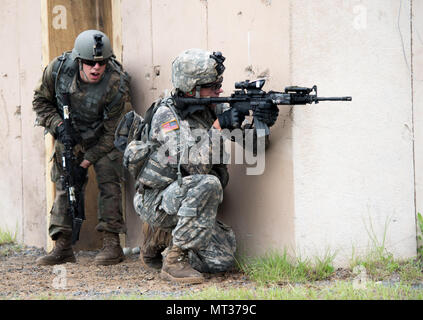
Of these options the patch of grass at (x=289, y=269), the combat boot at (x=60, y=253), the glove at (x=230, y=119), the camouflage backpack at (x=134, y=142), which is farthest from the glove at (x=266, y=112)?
the combat boot at (x=60, y=253)

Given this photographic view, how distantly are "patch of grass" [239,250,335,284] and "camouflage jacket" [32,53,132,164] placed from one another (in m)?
1.89

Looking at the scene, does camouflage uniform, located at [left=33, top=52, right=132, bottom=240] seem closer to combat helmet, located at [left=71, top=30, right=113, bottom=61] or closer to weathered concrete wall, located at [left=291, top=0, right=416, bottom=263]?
combat helmet, located at [left=71, top=30, right=113, bottom=61]

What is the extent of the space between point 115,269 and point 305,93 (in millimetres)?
2171

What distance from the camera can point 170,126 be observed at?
4371mm

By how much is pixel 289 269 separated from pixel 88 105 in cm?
227

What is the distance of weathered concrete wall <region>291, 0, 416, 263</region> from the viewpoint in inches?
171

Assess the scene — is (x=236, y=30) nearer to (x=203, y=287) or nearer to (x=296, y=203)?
(x=296, y=203)

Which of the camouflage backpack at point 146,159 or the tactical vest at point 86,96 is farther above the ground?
the tactical vest at point 86,96

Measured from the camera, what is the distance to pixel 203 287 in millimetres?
4191

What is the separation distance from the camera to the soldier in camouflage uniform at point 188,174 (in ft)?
14.1

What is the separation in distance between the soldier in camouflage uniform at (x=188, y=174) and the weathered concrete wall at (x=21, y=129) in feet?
7.77

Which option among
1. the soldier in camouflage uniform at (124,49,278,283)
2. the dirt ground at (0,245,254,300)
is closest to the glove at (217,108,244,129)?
the soldier in camouflage uniform at (124,49,278,283)

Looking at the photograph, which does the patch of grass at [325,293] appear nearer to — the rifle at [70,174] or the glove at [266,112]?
the glove at [266,112]

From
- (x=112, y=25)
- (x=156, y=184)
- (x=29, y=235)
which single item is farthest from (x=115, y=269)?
(x=112, y=25)
